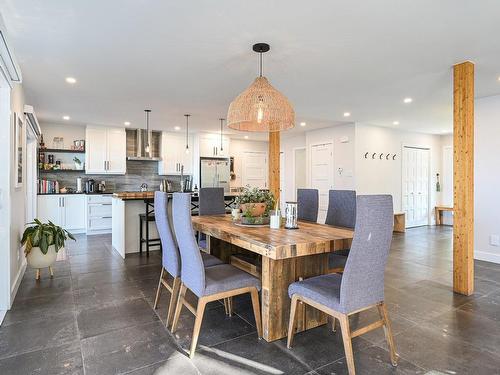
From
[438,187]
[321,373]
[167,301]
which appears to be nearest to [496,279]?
[321,373]

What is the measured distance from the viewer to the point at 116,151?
278 inches

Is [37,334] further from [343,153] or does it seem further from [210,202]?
[343,153]

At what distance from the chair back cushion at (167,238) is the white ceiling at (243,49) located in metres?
1.44

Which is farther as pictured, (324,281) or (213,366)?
(324,281)

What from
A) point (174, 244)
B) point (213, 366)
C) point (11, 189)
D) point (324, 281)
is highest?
point (11, 189)

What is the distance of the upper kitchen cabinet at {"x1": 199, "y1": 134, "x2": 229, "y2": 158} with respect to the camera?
7711mm

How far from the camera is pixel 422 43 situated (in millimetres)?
2857

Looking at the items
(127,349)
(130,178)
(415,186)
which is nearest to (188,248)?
(127,349)

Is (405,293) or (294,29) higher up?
(294,29)

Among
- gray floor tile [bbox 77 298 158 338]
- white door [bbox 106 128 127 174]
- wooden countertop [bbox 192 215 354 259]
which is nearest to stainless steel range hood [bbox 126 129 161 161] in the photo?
white door [bbox 106 128 127 174]

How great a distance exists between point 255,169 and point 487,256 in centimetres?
589

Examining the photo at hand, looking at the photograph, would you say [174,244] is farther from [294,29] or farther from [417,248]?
[417,248]

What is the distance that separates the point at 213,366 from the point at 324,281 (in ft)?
2.93

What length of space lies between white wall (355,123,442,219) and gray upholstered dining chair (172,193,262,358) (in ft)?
16.5
